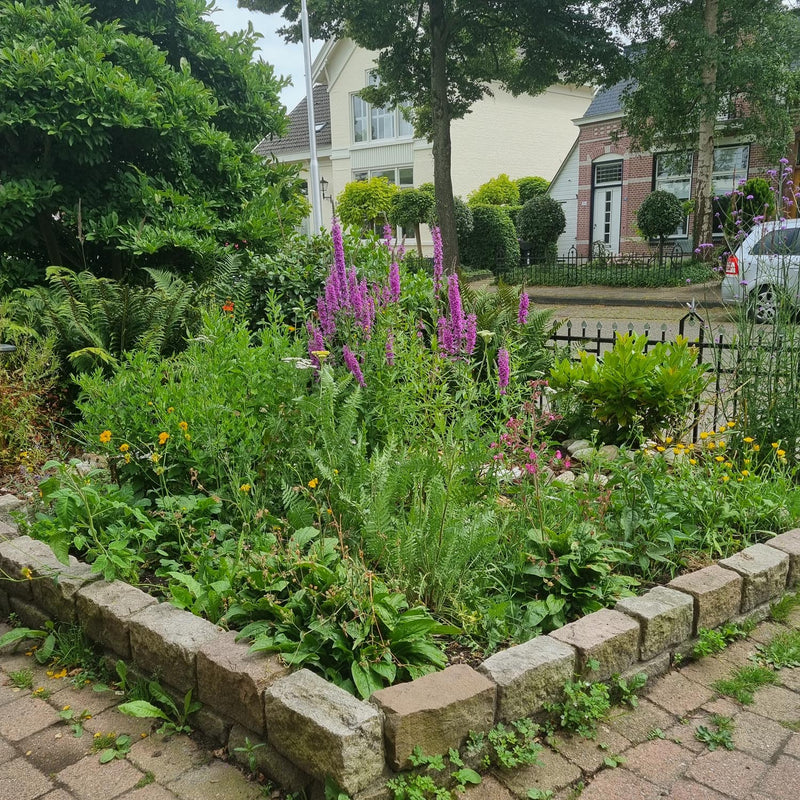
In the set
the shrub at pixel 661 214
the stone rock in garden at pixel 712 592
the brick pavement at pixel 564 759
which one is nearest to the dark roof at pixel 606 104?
the shrub at pixel 661 214

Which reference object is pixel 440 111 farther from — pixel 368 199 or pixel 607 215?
pixel 607 215

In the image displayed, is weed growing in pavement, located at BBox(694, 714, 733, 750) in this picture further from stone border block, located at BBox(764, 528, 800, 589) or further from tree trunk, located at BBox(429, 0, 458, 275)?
tree trunk, located at BBox(429, 0, 458, 275)

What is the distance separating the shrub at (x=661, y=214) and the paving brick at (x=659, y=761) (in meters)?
20.5

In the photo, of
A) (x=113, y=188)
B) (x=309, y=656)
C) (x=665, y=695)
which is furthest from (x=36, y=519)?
(x=113, y=188)

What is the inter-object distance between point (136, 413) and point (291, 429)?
0.74 meters

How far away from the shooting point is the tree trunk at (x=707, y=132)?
54.3 ft

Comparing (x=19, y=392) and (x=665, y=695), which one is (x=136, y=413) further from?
(x=665, y=695)

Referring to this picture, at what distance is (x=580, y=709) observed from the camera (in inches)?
98.7

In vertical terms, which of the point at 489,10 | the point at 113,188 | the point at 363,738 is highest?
the point at 489,10

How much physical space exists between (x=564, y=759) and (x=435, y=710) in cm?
52

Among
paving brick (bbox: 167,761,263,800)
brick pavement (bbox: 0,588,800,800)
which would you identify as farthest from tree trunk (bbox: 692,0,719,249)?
paving brick (bbox: 167,761,263,800)

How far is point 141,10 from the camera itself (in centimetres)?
708

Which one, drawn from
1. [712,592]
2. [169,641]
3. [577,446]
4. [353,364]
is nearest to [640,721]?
[712,592]

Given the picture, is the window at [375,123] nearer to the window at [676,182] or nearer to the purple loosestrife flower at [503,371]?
the window at [676,182]
